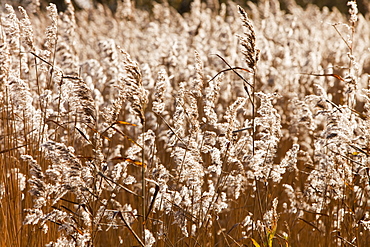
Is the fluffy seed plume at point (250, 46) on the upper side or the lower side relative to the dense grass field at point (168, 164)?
upper

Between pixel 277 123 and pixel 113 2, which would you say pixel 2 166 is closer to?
pixel 277 123

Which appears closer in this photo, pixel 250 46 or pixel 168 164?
pixel 250 46

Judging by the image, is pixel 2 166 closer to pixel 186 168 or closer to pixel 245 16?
pixel 186 168

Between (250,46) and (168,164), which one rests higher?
(250,46)

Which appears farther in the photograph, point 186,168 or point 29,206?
Answer: point 29,206

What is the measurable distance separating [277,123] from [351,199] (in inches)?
24.4

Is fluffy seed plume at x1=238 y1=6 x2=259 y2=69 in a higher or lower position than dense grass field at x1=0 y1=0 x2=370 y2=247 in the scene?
higher

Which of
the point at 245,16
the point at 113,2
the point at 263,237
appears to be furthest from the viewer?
the point at 113,2

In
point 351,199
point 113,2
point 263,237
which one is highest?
point 113,2

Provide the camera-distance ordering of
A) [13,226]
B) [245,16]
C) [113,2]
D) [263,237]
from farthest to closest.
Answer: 1. [113,2]
2. [13,226]
3. [263,237]
4. [245,16]

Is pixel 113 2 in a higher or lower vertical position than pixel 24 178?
higher

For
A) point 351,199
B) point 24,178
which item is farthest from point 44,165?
point 351,199

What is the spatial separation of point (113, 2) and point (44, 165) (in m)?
15.0

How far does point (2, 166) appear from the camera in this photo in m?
2.47
